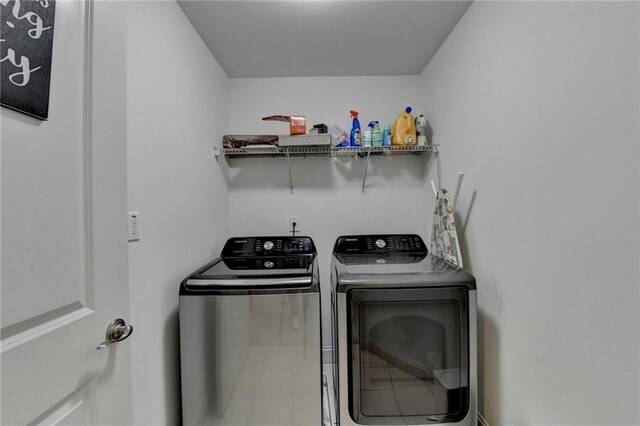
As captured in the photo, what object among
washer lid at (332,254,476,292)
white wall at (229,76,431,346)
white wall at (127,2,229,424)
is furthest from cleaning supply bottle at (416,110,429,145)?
white wall at (127,2,229,424)

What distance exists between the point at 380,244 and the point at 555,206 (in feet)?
3.75

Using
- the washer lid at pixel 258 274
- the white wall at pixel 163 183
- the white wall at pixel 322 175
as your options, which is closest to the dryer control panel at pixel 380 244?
the white wall at pixel 322 175

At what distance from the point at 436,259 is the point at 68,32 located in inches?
72.9

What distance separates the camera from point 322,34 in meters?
1.73

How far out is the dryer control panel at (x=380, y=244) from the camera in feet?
6.60

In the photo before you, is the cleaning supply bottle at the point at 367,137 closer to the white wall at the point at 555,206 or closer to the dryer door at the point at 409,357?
the white wall at the point at 555,206

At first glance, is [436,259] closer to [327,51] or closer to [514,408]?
[514,408]

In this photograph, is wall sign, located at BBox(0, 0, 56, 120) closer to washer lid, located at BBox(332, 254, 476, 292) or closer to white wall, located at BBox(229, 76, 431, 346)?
washer lid, located at BBox(332, 254, 476, 292)

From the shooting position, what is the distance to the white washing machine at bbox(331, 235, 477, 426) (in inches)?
50.2

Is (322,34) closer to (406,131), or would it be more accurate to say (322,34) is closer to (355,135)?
(355,135)

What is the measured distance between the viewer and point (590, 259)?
2.86 ft

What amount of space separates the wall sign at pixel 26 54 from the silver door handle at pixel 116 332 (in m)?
0.57

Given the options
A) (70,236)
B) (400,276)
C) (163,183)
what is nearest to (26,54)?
(70,236)

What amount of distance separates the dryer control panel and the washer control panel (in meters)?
0.24
